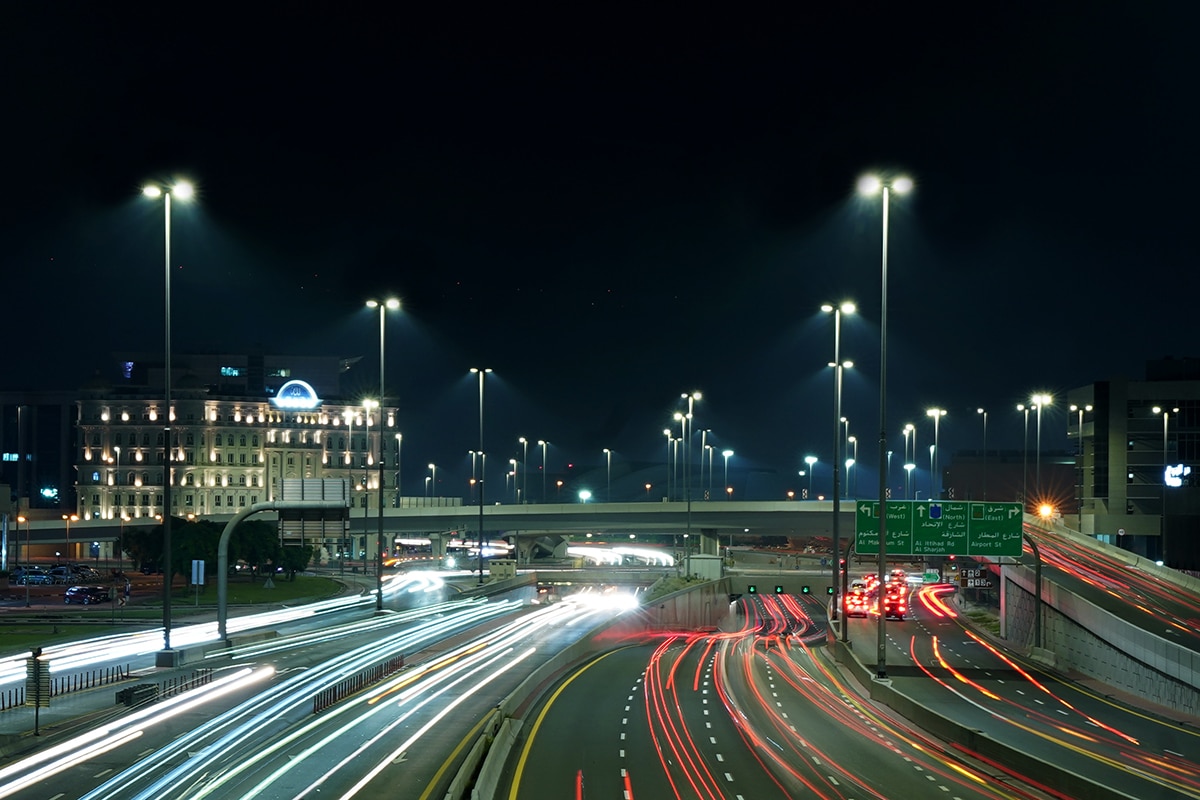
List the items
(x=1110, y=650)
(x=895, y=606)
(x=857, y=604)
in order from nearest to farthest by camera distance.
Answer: (x=1110, y=650), (x=895, y=606), (x=857, y=604)

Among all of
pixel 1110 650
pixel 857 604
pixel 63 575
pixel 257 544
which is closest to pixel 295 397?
pixel 63 575

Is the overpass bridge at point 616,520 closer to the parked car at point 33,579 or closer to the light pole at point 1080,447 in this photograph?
the parked car at point 33,579

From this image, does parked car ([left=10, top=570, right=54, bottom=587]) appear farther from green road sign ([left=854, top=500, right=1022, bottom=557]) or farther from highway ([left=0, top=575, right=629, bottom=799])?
green road sign ([left=854, top=500, right=1022, bottom=557])

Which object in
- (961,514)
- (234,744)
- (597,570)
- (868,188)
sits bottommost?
(597,570)

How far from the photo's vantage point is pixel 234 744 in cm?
2992

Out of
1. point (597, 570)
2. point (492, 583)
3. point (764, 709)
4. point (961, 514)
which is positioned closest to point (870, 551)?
point (961, 514)

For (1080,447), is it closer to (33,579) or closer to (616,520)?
(616,520)

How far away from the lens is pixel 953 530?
5703 centimetres

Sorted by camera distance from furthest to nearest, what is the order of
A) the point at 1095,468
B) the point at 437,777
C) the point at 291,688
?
the point at 1095,468 < the point at 291,688 < the point at 437,777

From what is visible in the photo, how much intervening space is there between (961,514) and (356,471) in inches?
5888

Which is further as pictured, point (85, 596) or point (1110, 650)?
point (85, 596)

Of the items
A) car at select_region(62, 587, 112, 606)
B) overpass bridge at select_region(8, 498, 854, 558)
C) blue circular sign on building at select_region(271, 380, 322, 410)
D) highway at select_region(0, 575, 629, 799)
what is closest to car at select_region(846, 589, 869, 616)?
overpass bridge at select_region(8, 498, 854, 558)

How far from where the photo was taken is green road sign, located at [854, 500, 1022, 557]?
186 feet

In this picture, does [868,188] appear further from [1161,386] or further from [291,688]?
[1161,386]
